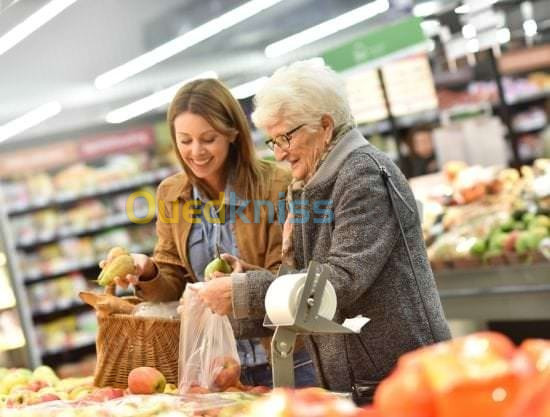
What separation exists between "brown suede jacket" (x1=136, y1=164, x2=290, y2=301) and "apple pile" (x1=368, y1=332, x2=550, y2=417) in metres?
1.79

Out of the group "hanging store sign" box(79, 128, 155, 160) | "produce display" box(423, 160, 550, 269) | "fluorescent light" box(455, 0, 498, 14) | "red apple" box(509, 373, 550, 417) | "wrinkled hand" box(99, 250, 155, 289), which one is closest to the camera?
"red apple" box(509, 373, 550, 417)

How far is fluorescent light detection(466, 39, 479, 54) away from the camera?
710cm

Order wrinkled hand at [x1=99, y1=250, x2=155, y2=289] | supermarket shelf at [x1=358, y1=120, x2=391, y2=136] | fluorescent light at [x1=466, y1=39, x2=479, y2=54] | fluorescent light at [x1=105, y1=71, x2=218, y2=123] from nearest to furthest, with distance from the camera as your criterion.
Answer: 1. wrinkled hand at [x1=99, y1=250, x2=155, y2=289]
2. fluorescent light at [x1=466, y1=39, x2=479, y2=54]
3. supermarket shelf at [x1=358, y1=120, x2=391, y2=136]
4. fluorescent light at [x1=105, y1=71, x2=218, y2=123]

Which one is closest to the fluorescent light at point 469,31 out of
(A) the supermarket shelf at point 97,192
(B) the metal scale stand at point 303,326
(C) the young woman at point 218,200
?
(A) the supermarket shelf at point 97,192

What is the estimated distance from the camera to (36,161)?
904 cm

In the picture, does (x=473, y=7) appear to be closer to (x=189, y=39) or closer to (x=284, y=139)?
(x=189, y=39)

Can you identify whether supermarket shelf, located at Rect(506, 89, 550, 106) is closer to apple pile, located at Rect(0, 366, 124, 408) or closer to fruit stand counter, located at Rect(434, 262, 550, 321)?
fruit stand counter, located at Rect(434, 262, 550, 321)

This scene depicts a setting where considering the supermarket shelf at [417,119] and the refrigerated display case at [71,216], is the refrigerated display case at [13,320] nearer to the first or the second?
the refrigerated display case at [71,216]

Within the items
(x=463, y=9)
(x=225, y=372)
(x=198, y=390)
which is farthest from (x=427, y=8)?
(x=198, y=390)

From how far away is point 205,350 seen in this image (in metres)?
2.71

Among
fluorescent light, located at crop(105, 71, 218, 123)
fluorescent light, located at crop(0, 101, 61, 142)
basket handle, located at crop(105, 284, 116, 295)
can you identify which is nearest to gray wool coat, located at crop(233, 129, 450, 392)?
basket handle, located at crop(105, 284, 116, 295)

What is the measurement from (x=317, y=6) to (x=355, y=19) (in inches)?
129

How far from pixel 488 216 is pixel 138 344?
370cm

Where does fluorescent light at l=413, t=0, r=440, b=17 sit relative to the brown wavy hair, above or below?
above
